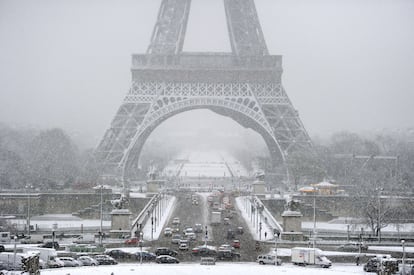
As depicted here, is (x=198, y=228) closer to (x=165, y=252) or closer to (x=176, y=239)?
(x=176, y=239)

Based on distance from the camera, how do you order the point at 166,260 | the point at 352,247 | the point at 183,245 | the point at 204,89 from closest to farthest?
1. the point at 166,260
2. the point at 183,245
3. the point at 352,247
4. the point at 204,89

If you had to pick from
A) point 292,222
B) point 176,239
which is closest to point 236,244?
point 176,239

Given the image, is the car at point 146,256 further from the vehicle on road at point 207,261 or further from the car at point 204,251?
the vehicle on road at point 207,261

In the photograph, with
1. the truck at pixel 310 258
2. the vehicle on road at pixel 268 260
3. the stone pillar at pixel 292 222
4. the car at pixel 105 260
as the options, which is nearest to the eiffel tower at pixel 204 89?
the stone pillar at pixel 292 222

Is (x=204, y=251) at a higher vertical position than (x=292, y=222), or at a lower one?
lower

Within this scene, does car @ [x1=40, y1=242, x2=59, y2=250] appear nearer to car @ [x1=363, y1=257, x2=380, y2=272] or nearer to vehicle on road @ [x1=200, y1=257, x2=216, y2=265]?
vehicle on road @ [x1=200, y1=257, x2=216, y2=265]

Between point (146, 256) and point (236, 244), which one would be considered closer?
point (146, 256)

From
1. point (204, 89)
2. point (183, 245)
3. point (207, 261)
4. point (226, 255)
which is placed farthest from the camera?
point (204, 89)

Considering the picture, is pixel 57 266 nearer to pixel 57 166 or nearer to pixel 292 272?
pixel 292 272
